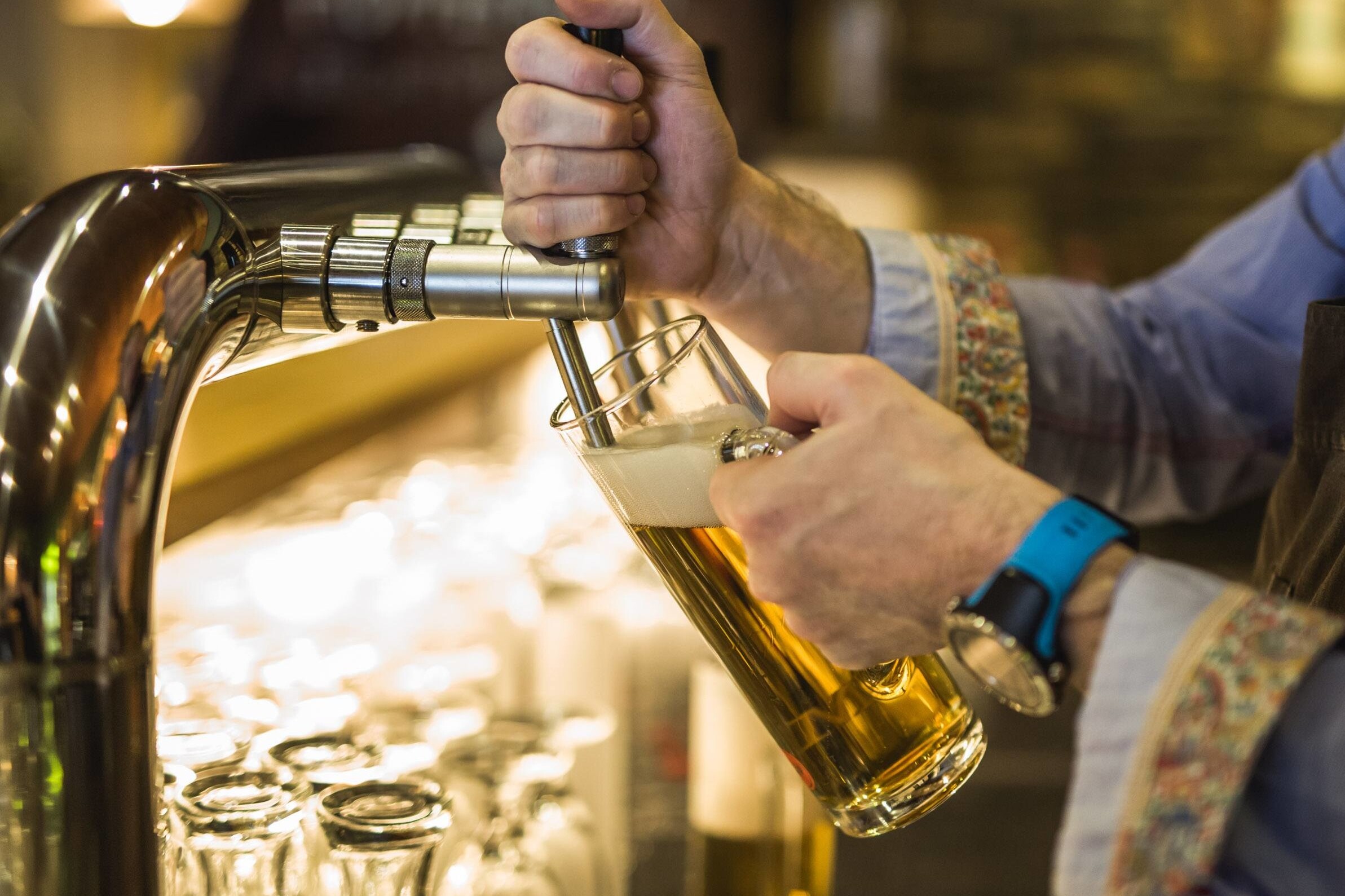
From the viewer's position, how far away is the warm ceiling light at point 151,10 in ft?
13.8

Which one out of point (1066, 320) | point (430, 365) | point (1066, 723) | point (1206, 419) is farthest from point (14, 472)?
point (1066, 723)

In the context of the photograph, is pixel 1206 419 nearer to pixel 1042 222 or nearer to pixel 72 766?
pixel 72 766

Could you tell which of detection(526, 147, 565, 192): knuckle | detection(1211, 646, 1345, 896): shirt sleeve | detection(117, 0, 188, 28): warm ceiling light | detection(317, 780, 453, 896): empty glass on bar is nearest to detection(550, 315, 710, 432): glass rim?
detection(526, 147, 565, 192): knuckle

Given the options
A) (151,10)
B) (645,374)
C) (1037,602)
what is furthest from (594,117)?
(151,10)

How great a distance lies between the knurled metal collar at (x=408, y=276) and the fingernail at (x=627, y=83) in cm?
20

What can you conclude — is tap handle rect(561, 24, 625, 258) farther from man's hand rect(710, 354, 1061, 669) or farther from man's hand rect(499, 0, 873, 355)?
man's hand rect(710, 354, 1061, 669)

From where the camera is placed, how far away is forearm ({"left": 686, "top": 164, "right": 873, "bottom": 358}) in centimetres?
91

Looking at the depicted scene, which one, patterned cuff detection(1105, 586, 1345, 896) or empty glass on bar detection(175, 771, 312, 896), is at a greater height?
patterned cuff detection(1105, 586, 1345, 896)

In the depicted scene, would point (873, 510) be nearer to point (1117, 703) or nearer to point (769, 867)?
point (1117, 703)

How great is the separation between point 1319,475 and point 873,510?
0.39 meters

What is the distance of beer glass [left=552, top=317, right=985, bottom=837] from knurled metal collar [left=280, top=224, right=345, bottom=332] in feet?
0.44

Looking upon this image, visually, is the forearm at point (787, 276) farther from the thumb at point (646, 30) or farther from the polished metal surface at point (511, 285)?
the polished metal surface at point (511, 285)

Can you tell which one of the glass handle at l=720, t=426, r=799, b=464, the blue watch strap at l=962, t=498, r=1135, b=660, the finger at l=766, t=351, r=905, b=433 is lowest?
the blue watch strap at l=962, t=498, r=1135, b=660

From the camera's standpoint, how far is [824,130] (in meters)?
3.76
